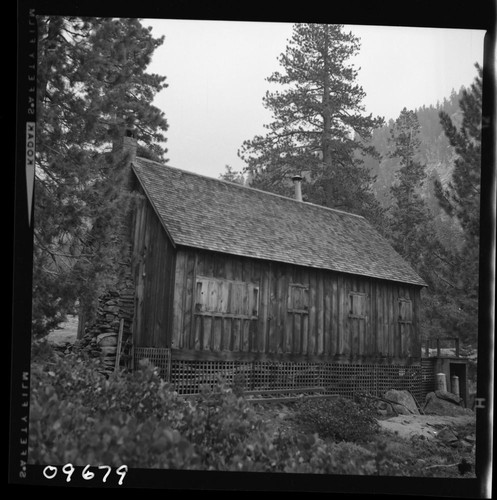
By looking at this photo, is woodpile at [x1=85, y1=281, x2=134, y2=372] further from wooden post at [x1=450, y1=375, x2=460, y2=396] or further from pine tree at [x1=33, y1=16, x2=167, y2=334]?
wooden post at [x1=450, y1=375, x2=460, y2=396]

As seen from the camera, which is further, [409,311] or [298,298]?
[298,298]

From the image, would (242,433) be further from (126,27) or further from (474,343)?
(126,27)

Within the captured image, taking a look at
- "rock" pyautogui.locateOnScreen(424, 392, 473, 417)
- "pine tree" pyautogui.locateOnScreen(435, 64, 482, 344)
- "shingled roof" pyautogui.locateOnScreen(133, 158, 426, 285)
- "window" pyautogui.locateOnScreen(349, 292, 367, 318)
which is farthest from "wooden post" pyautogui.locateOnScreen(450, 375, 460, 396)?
"window" pyautogui.locateOnScreen(349, 292, 367, 318)

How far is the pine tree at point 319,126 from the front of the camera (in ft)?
23.7


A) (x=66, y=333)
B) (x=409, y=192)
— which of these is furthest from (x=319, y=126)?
(x=66, y=333)

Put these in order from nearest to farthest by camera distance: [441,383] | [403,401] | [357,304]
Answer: [441,383] → [403,401] → [357,304]

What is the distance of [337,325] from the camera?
9.90 metres

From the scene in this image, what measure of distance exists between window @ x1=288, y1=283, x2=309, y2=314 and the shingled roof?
1.60 feet

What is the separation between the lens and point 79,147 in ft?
21.7

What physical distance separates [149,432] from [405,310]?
5.26 meters

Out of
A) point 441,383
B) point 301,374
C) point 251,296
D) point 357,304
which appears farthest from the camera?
point 357,304

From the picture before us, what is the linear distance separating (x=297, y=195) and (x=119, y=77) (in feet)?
22.5

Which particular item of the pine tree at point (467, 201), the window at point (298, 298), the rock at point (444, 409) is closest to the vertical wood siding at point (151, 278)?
the window at point (298, 298)

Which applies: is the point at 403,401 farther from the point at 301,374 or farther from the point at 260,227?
the point at 260,227
